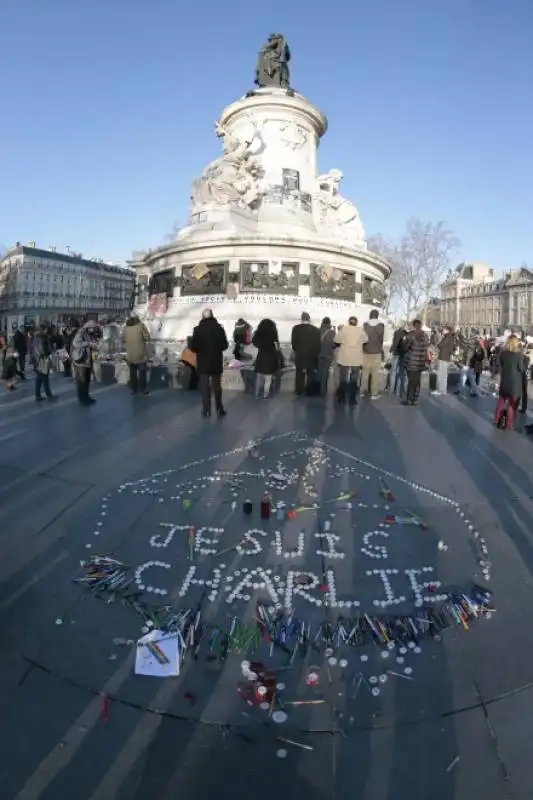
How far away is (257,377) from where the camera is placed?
40.7 ft

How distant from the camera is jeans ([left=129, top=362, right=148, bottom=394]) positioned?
1235 cm

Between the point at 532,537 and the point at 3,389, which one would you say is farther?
the point at 3,389

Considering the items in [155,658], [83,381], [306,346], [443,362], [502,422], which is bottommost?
[155,658]

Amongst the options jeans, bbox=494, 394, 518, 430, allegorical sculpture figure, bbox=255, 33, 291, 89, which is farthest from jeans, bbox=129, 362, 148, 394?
allegorical sculpture figure, bbox=255, 33, 291, 89

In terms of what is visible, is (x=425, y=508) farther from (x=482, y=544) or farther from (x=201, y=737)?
(x=201, y=737)

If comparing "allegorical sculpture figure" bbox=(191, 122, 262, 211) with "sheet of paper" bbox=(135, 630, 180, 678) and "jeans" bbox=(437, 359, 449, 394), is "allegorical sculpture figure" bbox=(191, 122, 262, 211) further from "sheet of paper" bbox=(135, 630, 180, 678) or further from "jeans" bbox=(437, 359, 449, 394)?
"sheet of paper" bbox=(135, 630, 180, 678)

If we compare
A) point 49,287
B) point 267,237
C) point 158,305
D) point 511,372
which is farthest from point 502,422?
point 49,287

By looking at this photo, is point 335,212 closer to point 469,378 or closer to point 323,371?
point 469,378

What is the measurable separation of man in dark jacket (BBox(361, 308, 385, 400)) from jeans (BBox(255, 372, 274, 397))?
8.11ft

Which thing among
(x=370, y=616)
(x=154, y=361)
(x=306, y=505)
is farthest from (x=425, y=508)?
Result: (x=154, y=361)

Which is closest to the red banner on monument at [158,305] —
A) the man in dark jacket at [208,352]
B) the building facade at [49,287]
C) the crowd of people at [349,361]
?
the crowd of people at [349,361]

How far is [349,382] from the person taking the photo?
37.0ft

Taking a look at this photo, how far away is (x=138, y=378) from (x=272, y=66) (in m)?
22.0

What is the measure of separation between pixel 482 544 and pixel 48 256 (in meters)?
129
